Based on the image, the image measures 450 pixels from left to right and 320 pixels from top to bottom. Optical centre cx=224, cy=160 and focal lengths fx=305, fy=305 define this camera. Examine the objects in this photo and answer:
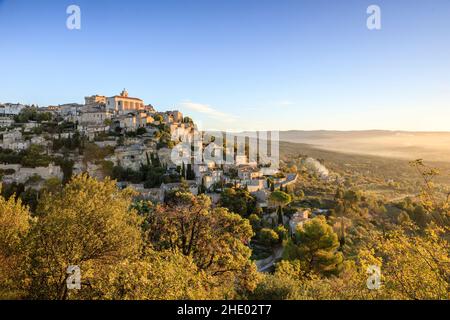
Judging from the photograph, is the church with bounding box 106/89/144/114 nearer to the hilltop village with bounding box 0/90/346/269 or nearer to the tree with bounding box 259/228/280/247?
the hilltop village with bounding box 0/90/346/269

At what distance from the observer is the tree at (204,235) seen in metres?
8.31

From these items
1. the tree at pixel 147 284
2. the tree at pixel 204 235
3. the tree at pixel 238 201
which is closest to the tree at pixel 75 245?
the tree at pixel 147 284

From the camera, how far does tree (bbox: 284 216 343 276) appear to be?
582 inches

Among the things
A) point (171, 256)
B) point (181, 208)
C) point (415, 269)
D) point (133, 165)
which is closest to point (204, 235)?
point (181, 208)

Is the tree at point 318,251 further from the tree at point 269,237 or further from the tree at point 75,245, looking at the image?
the tree at point 75,245

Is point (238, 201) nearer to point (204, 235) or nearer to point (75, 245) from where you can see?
point (204, 235)

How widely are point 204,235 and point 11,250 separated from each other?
4742mm

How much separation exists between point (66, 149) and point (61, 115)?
16309mm

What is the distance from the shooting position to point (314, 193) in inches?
1644

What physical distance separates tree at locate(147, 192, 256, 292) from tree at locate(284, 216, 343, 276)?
24.6 ft

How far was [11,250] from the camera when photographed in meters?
7.25

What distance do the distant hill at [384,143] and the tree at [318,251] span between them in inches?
265
